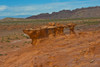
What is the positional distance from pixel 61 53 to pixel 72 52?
19.2 inches

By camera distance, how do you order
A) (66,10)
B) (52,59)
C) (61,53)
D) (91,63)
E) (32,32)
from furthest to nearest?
(66,10), (32,32), (61,53), (52,59), (91,63)

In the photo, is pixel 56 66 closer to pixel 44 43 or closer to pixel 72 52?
pixel 72 52

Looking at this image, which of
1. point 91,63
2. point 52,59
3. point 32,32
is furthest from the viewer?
point 32,32

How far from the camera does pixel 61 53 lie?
6.97m

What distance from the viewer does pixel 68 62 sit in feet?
20.7

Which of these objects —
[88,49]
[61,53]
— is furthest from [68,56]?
[88,49]

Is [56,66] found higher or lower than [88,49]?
lower

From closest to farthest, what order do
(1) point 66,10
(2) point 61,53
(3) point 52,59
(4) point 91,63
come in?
→ 1. (4) point 91,63
2. (3) point 52,59
3. (2) point 61,53
4. (1) point 66,10

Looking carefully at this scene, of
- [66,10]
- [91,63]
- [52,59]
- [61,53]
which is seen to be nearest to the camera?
[91,63]

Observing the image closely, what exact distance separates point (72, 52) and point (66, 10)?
128187mm

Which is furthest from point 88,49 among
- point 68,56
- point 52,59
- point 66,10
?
point 66,10

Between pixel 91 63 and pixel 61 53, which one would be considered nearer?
pixel 91 63

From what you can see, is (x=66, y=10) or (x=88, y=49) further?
(x=66, y=10)

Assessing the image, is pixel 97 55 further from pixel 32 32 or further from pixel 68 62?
pixel 32 32
